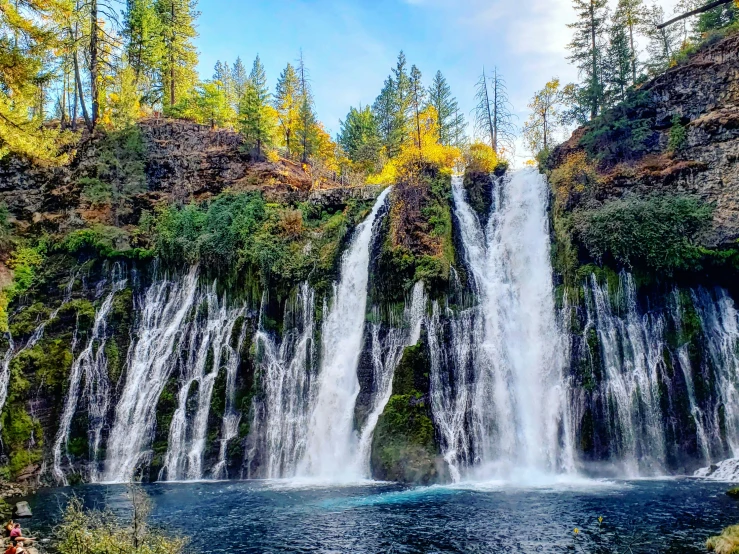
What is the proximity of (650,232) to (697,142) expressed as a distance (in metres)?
6.05

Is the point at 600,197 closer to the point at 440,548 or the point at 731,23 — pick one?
the point at 731,23

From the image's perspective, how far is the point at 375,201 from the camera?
1253 inches

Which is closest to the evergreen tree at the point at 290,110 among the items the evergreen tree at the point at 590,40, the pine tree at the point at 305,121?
the pine tree at the point at 305,121

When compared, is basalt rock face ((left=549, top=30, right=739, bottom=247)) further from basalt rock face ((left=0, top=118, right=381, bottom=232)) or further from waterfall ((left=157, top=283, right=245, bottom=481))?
waterfall ((left=157, top=283, right=245, bottom=481))

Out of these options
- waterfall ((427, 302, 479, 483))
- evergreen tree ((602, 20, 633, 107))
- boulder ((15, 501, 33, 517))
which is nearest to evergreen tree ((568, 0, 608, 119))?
evergreen tree ((602, 20, 633, 107))

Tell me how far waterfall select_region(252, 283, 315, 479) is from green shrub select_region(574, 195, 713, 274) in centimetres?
1424

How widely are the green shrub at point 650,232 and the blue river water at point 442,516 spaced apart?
940 centimetres

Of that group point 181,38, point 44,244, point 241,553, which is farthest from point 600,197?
point 181,38

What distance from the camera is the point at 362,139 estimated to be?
5341 centimetres

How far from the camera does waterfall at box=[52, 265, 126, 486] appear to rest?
926 inches

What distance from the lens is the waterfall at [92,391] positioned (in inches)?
926

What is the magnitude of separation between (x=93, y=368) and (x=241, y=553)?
17.2m

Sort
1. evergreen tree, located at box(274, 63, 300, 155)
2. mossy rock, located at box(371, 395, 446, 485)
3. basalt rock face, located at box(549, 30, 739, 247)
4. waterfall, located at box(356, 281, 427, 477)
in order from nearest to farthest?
mossy rock, located at box(371, 395, 446, 485) → waterfall, located at box(356, 281, 427, 477) → basalt rock face, located at box(549, 30, 739, 247) → evergreen tree, located at box(274, 63, 300, 155)

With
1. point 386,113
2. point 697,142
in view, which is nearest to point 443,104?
point 386,113
